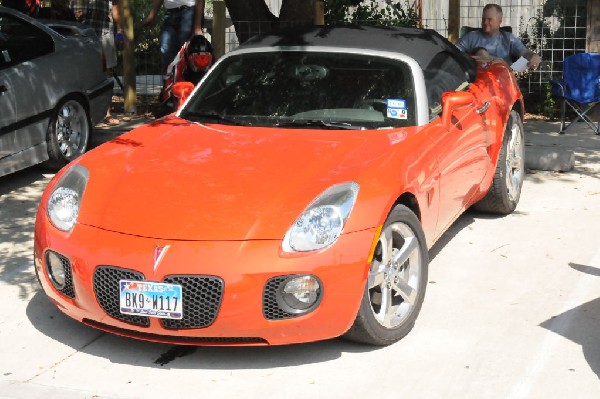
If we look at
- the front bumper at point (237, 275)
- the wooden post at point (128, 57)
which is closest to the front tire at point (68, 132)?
the wooden post at point (128, 57)

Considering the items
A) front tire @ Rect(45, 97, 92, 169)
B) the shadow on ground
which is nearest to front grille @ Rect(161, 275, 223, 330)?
the shadow on ground

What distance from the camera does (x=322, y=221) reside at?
5535 mm

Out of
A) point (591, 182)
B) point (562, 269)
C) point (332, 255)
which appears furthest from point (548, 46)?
point (332, 255)

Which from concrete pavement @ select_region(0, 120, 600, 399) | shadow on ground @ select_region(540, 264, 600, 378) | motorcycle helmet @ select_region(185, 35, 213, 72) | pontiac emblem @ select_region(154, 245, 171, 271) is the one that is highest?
motorcycle helmet @ select_region(185, 35, 213, 72)

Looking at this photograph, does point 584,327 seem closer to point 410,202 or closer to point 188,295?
point 410,202

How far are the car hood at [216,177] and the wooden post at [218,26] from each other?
5480mm

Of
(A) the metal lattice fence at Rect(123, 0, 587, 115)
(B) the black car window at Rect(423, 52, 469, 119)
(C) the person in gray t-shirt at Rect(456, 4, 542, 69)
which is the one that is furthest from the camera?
(A) the metal lattice fence at Rect(123, 0, 587, 115)

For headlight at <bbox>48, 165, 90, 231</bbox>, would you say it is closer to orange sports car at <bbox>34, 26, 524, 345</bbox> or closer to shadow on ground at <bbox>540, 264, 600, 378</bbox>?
orange sports car at <bbox>34, 26, 524, 345</bbox>

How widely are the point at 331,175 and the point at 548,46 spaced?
26.9 feet

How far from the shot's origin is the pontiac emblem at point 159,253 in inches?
213

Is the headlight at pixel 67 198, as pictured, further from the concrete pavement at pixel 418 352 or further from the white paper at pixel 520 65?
the white paper at pixel 520 65

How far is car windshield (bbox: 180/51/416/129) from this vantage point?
681cm

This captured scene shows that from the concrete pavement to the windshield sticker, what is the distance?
3.25ft

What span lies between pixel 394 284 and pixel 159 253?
1.26 meters
